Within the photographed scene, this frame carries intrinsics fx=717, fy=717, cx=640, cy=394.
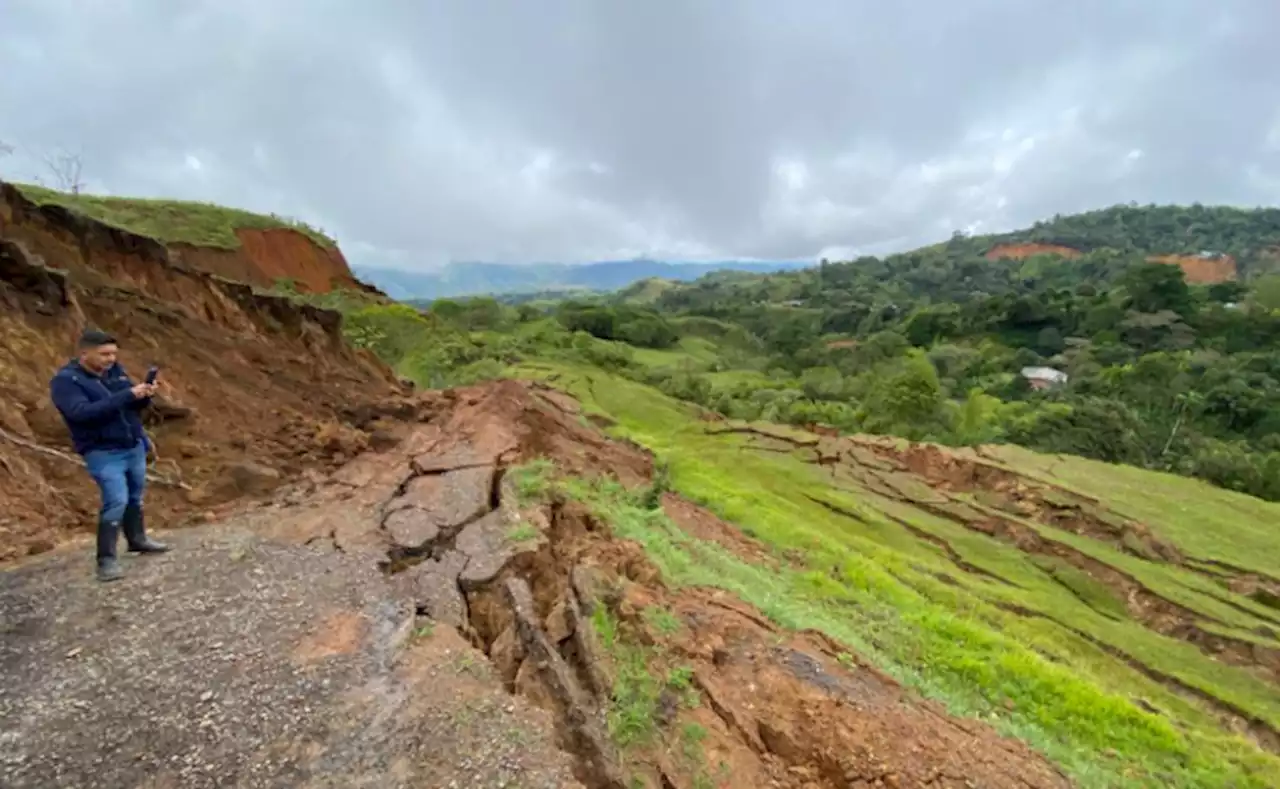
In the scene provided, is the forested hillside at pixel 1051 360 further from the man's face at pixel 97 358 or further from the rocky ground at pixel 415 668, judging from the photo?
the man's face at pixel 97 358

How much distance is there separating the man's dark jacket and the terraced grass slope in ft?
18.1

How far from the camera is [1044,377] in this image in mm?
59500

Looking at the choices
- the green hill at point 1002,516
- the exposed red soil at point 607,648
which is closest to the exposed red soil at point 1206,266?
the green hill at point 1002,516

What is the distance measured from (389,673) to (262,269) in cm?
4355

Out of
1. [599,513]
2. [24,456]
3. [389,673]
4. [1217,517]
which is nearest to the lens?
[389,673]

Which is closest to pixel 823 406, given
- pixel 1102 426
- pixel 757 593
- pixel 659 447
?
pixel 1102 426

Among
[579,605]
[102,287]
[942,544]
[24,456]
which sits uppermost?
Result: [102,287]

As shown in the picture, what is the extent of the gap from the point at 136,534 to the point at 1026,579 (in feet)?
60.6

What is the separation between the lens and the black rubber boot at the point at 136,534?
6461mm

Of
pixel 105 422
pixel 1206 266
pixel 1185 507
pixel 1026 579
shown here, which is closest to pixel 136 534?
pixel 105 422

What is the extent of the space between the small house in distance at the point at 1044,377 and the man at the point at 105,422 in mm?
60719

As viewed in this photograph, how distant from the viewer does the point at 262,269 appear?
42.4 meters

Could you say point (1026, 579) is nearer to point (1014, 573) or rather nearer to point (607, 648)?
point (1014, 573)

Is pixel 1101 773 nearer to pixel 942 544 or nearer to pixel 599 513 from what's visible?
pixel 599 513
